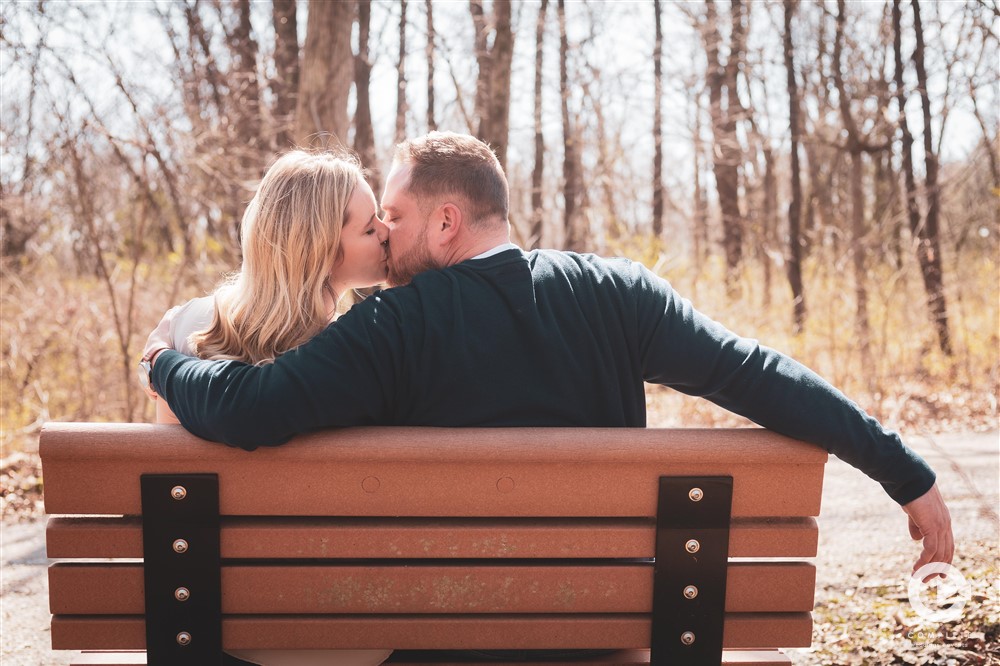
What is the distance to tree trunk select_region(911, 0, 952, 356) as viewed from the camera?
10242 mm

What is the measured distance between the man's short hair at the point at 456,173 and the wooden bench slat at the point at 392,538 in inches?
32.4

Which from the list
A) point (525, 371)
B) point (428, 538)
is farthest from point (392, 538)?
point (525, 371)

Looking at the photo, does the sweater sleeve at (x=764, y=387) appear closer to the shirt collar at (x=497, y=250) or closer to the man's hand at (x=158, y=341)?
the shirt collar at (x=497, y=250)

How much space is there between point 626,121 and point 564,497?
12.3 metres

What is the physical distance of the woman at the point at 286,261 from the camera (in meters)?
2.22

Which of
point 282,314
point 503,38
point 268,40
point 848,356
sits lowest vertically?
point 848,356

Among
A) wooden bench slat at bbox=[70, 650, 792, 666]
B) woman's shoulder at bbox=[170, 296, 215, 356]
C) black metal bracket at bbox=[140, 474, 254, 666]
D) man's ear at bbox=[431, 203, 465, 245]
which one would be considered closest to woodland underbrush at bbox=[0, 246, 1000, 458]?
man's ear at bbox=[431, 203, 465, 245]

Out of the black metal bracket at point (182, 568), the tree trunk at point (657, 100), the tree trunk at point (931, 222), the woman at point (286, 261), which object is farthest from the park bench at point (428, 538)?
the tree trunk at point (657, 100)

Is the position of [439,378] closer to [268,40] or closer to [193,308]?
[193,308]

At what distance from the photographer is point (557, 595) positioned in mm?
1834

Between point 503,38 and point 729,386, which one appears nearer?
point 729,386

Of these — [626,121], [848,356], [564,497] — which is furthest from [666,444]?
[626,121]

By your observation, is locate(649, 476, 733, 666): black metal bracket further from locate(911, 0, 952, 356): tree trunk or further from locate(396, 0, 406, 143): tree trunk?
locate(396, 0, 406, 143): tree trunk

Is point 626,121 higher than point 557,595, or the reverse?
point 626,121
